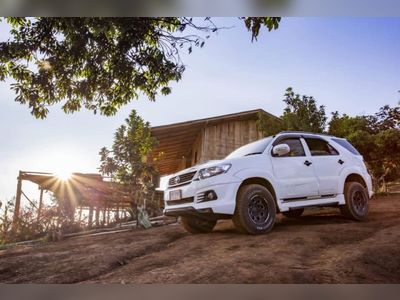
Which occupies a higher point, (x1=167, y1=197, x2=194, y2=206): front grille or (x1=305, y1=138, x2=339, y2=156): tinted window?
(x1=305, y1=138, x2=339, y2=156): tinted window

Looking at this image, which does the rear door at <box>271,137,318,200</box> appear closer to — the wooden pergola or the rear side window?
the rear side window

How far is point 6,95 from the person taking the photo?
19.1ft

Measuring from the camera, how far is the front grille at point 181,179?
511cm

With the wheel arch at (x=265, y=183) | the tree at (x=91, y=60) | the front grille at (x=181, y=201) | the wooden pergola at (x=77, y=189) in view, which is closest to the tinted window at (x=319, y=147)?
the wheel arch at (x=265, y=183)

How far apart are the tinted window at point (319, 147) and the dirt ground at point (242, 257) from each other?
38.1 inches

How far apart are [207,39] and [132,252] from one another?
3.63 metres

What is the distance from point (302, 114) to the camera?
6680 millimetres

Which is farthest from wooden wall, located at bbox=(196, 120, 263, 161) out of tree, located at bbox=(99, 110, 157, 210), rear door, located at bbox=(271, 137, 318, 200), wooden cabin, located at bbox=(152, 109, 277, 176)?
rear door, located at bbox=(271, 137, 318, 200)

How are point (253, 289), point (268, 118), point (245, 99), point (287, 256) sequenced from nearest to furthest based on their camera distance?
point (253, 289) < point (287, 256) < point (245, 99) < point (268, 118)

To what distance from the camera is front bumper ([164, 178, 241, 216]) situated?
15.3ft

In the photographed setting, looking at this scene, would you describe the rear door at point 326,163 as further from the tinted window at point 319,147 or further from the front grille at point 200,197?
the front grille at point 200,197

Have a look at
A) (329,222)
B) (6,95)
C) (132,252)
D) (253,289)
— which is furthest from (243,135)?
(6,95)

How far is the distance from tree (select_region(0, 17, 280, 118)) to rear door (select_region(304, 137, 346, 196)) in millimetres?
2614

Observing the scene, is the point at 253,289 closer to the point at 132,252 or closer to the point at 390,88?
→ the point at 132,252
